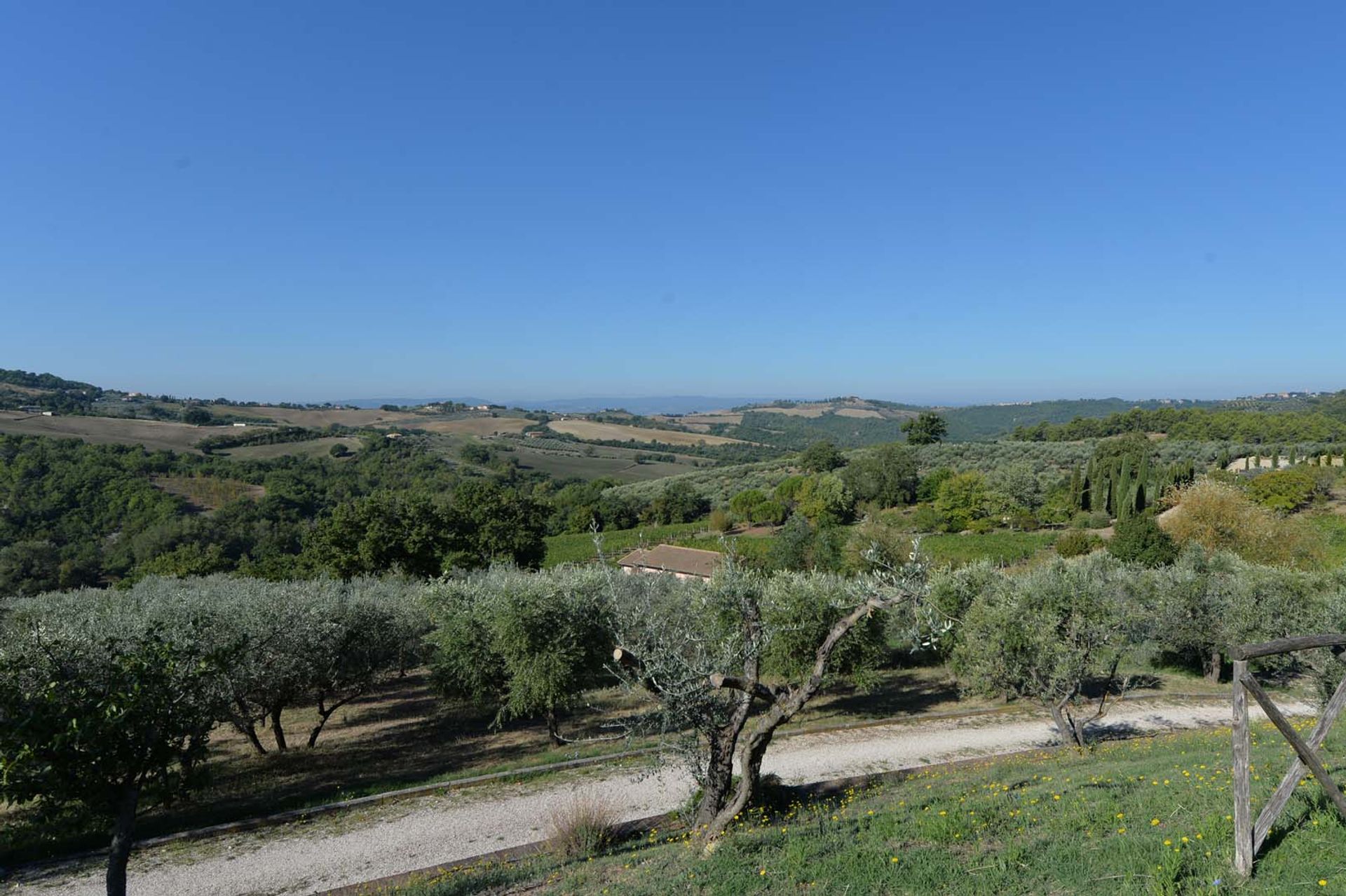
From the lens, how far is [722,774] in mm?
9383

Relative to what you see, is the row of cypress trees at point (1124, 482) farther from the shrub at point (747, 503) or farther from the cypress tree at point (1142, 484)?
the shrub at point (747, 503)

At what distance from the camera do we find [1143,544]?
3262 cm

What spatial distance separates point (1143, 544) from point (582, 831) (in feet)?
111

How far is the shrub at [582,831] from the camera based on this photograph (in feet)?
32.6

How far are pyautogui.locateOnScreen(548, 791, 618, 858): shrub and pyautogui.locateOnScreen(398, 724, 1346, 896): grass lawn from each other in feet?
1.21

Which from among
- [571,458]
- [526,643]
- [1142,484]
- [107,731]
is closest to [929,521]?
[1142,484]

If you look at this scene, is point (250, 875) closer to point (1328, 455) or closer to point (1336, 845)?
point (1336, 845)

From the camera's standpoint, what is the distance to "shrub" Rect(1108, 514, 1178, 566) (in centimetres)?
3200

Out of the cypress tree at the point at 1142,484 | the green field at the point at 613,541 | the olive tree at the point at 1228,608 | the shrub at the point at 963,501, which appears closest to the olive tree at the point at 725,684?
the olive tree at the point at 1228,608

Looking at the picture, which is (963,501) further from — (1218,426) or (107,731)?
(107,731)

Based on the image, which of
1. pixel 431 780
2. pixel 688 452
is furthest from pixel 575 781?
pixel 688 452

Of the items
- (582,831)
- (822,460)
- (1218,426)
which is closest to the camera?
(582,831)

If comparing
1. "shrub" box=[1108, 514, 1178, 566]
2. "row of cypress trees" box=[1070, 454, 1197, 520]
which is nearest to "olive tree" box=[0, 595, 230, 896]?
"shrub" box=[1108, 514, 1178, 566]

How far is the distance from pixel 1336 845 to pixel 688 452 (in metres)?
137
